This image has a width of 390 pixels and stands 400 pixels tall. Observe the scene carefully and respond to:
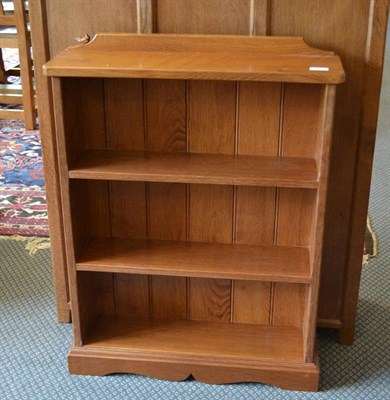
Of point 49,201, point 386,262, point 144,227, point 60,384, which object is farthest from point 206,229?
point 386,262

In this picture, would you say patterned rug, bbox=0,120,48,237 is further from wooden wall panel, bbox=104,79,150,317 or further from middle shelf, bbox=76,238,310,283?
middle shelf, bbox=76,238,310,283

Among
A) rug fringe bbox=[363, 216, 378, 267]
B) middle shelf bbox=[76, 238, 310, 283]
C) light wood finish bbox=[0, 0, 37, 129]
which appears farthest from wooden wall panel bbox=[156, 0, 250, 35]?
light wood finish bbox=[0, 0, 37, 129]

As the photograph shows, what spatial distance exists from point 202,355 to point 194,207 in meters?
0.45

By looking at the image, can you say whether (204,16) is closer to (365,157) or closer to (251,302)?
(365,157)

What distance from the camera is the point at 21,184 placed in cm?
334

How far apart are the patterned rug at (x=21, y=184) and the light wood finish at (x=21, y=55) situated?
0.09 m

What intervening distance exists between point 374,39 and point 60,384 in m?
1.35

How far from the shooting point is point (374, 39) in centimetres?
173

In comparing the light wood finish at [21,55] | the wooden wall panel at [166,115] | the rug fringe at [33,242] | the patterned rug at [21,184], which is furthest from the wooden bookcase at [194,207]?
the light wood finish at [21,55]

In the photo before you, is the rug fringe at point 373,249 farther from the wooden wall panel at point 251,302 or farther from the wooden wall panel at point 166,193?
the wooden wall panel at point 166,193

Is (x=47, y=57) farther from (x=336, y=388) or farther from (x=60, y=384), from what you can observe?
(x=336, y=388)

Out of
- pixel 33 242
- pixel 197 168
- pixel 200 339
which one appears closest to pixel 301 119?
pixel 197 168

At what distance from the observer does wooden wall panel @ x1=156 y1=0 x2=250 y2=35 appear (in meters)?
1.75

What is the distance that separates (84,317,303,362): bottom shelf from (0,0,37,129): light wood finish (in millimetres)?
2340
